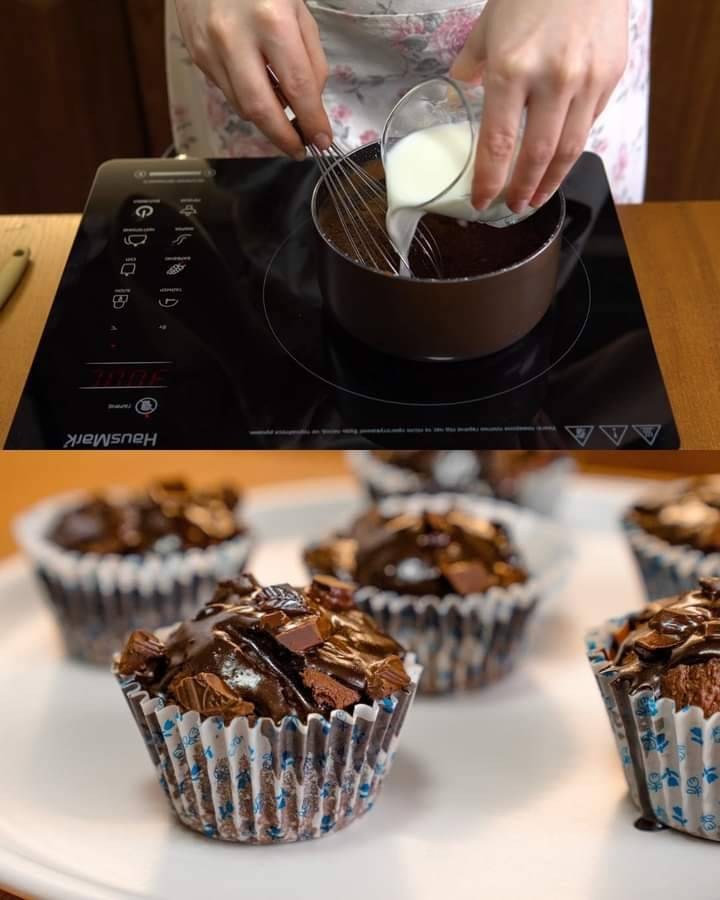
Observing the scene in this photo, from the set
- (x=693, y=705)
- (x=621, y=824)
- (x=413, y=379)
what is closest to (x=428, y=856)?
(x=621, y=824)

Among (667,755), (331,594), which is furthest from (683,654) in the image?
(331,594)

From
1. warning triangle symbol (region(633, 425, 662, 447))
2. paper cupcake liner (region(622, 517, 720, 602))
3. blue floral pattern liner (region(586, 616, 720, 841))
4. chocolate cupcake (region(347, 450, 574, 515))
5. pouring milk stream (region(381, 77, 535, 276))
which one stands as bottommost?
chocolate cupcake (region(347, 450, 574, 515))

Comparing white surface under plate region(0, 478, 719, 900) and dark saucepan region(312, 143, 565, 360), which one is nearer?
dark saucepan region(312, 143, 565, 360)

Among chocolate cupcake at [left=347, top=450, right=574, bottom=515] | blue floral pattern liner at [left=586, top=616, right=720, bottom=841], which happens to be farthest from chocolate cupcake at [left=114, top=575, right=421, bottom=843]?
chocolate cupcake at [left=347, top=450, right=574, bottom=515]

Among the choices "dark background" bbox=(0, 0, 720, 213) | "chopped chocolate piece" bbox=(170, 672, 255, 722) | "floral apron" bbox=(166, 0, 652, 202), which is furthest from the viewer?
"dark background" bbox=(0, 0, 720, 213)

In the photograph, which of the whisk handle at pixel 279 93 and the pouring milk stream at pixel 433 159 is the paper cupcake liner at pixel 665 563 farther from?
the whisk handle at pixel 279 93

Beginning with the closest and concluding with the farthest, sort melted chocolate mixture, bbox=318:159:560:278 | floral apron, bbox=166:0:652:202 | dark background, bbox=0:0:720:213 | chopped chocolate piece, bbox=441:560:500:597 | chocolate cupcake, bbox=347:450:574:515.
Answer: melted chocolate mixture, bbox=318:159:560:278
floral apron, bbox=166:0:652:202
chopped chocolate piece, bbox=441:560:500:597
chocolate cupcake, bbox=347:450:574:515
dark background, bbox=0:0:720:213

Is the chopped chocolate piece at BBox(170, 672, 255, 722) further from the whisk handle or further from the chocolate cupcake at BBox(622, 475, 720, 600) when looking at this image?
the chocolate cupcake at BBox(622, 475, 720, 600)

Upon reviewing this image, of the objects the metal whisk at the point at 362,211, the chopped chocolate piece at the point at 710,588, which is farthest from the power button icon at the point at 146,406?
the chopped chocolate piece at the point at 710,588
